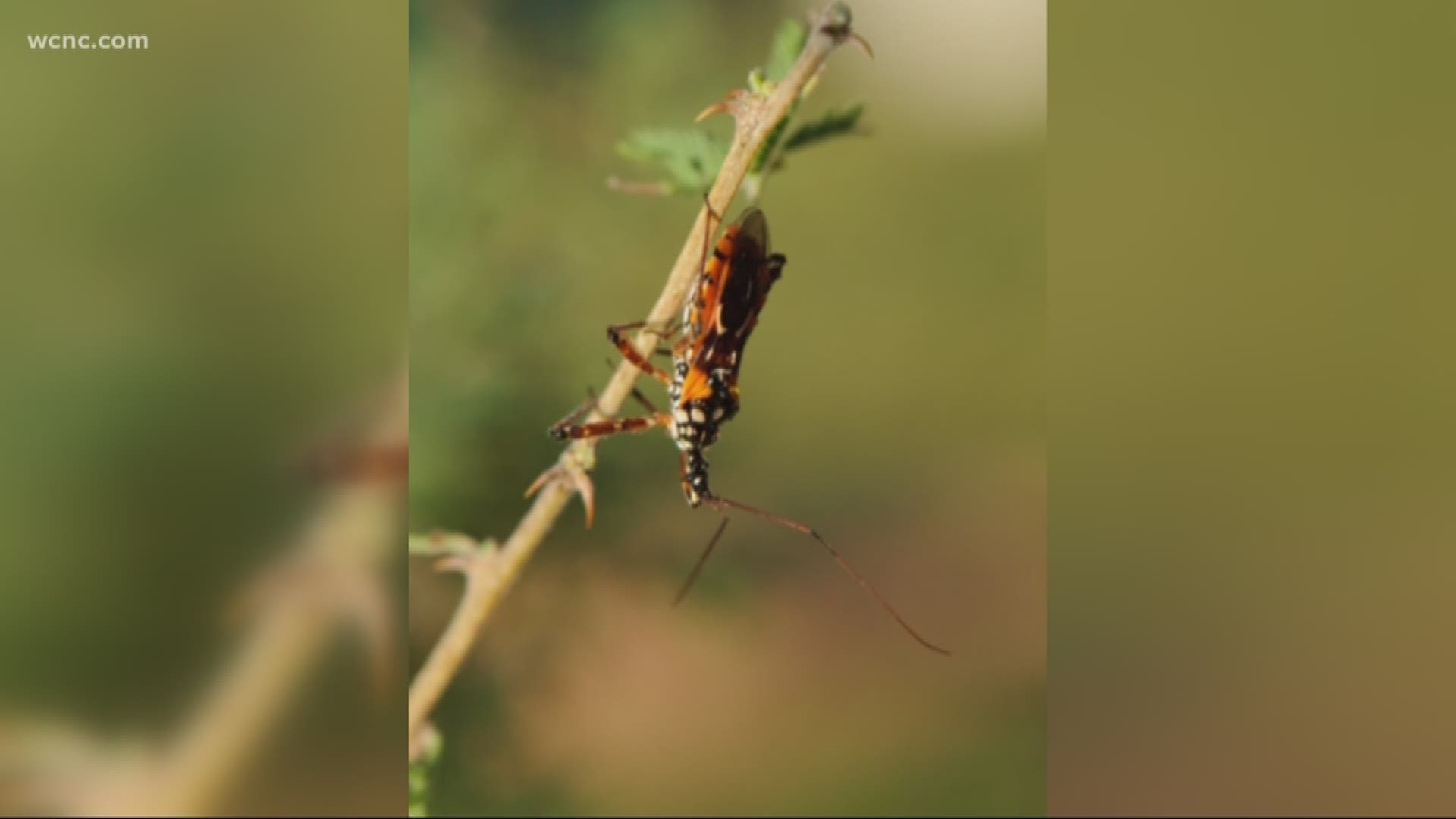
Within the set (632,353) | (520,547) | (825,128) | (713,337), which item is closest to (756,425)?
(713,337)

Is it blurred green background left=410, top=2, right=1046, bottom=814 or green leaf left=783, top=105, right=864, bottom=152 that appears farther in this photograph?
blurred green background left=410, top=2, right=1046, bottom=814

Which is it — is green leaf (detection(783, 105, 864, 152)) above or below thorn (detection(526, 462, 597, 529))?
above

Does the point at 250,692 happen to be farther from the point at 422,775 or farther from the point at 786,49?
the point at 786,49

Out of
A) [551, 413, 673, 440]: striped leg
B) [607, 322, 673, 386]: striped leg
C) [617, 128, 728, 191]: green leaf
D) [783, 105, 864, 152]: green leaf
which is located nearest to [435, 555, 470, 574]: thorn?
[551, 413, 673, 440]: striped leg

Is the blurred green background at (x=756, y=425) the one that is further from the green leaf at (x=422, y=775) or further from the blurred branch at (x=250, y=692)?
the blurred branch at (x=250, y=692)

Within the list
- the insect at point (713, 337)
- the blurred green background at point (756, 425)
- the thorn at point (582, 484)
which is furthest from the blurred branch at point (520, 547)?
the blurred green background at point (756, 425)

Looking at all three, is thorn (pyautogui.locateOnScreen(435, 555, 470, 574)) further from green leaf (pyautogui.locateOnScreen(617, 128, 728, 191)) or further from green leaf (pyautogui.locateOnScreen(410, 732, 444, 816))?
green leaf (pyautogui.locateOnScreen(617, 128, 728, 191))
